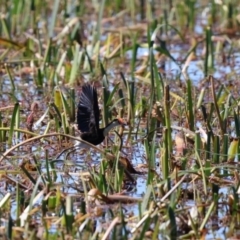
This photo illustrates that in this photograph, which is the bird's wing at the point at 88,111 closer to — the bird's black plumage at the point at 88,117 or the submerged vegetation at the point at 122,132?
the bird's black plumage at the point at 88,117

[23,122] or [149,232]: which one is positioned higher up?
[23,122]

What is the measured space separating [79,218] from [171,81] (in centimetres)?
366

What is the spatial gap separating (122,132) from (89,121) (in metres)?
0.29

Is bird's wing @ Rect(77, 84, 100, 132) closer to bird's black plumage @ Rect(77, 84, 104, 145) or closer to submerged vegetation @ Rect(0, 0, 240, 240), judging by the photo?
bird's black plumage @ Rect(77, 84, 104, 145)

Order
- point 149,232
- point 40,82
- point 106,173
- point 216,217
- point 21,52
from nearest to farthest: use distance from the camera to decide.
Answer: point 149,232 < point 216,217 < point 106,173 < point 40,82 < point 21,52

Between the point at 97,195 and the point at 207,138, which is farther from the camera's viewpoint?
the point at 207,138

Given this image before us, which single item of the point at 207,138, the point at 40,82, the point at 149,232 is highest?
the point at 40,82

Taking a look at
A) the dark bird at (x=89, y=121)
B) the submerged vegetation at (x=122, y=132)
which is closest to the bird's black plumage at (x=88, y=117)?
the dark bird at (x=89, y=121)

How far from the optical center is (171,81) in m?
7.57

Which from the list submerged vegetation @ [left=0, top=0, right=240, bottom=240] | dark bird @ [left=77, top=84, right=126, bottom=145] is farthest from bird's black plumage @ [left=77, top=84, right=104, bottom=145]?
submerged vegetation @ [left=0, top=0, right=240, bottom=240]

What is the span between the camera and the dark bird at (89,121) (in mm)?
5254

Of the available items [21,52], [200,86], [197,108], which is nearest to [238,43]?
[200,86]

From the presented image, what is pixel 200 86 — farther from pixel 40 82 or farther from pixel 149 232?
pixel 149 232

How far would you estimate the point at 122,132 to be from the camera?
18.2 feet
